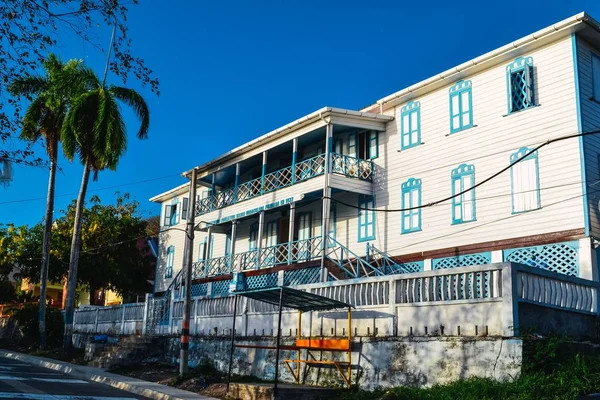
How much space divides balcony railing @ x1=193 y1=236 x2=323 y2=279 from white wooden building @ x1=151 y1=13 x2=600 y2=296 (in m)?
0.09

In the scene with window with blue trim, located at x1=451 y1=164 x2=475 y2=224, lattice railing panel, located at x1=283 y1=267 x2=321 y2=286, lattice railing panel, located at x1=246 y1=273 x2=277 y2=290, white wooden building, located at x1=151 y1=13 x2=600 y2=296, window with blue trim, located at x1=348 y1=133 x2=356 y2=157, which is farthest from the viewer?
window with blue trim, located at x1=348 y1=133 x2=356 y2=157

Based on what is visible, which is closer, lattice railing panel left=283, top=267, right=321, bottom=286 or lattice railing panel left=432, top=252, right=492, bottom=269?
lattice railing panel left=432, top=252, right=492, bottom=269

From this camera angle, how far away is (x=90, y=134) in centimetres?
2781

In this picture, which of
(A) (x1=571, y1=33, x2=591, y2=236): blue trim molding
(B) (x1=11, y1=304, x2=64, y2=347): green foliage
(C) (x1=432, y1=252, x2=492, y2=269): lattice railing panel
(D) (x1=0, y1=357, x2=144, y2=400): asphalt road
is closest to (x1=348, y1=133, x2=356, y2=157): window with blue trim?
(C) (x1=432, y1=252, x2=492, y2=269): lattice railing panel

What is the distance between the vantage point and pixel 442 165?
67.9ft

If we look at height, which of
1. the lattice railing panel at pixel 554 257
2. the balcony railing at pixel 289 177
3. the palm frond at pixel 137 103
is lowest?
the lattice railing panel at pixel 554 257

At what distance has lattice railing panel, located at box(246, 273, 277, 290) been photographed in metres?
23.7

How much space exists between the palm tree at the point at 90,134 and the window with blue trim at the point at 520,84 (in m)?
16.4

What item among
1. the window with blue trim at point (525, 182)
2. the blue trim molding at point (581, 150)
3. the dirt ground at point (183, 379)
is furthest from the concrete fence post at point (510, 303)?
the window with blue trim at point (525, 182)

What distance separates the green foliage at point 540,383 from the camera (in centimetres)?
975

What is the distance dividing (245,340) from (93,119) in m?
14.9

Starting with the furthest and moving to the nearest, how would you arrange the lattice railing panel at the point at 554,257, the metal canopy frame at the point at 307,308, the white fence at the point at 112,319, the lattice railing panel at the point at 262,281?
1. the white fence at the point at 112,319
2. the lattice railing panel at the point at 262,281
3. the lattice railing panel at the point at 554,257
4. the metal canopy frame at the point at 307,308

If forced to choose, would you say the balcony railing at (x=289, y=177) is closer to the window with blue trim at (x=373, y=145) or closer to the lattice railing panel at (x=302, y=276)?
the window with blue trim at (x=373, y=145)

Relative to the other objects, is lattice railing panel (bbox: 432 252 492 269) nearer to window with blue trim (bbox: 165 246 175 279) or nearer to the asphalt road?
the asphalt road
